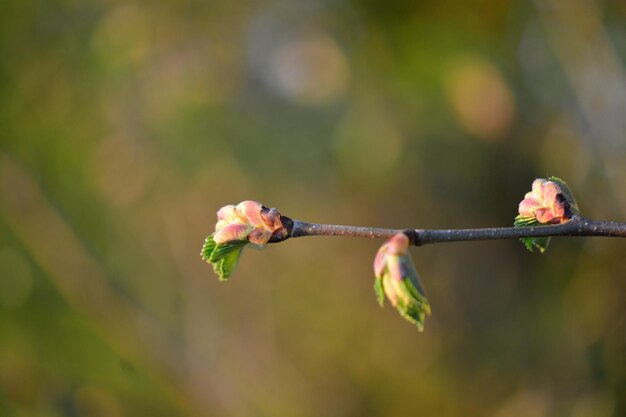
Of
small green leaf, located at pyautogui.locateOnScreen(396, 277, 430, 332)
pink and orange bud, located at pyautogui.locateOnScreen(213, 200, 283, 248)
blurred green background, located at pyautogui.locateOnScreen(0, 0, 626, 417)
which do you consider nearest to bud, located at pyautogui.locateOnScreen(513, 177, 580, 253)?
small green leaf, located at pyautogui.locateOnScreen(396, 277, 430, 332)

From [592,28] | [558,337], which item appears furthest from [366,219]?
[592,28]

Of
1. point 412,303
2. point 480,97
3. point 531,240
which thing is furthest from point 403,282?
point 480,97

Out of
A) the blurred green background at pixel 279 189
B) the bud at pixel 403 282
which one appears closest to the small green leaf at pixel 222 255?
the bud at pixel 403 282

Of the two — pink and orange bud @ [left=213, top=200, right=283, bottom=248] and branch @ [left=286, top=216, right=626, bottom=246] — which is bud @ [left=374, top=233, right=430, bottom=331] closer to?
branch @ [left=286, top=216, right=626, bottom=246]

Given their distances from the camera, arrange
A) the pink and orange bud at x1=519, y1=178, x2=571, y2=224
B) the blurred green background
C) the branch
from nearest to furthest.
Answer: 1. the branch
2. the pink and orange bud at x1=519, y1=178, x2=571, y2=224
3. the blurred green background

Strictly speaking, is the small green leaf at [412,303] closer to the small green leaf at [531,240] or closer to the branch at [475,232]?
the branch at [475,232]

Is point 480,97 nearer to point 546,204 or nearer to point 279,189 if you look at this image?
point 279,189
